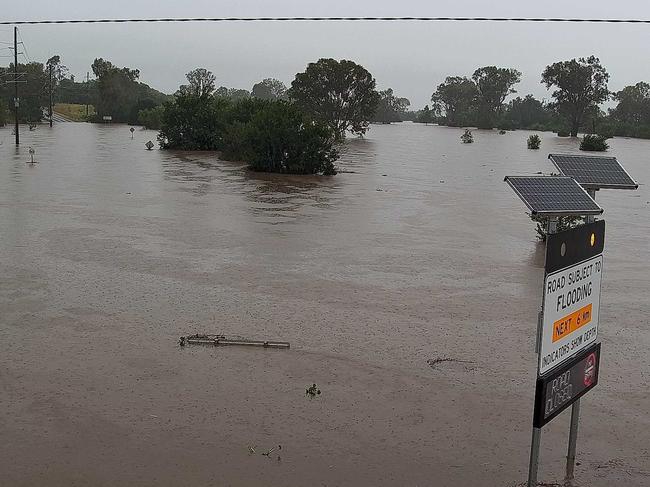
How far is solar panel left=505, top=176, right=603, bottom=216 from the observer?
427cm

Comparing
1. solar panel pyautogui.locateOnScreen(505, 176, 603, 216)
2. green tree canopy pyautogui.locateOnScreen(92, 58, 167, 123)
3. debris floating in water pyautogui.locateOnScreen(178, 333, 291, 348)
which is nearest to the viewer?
solar panel pyautogui.locateOnScreen(505, 176, 603, 216)

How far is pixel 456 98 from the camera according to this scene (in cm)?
16000

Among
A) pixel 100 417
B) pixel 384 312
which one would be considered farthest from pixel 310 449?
pixel 384 312

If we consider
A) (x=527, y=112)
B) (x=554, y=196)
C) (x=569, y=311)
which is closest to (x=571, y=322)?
(x=569, y=311)

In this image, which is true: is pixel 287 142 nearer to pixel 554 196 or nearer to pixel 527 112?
pixel 554 196

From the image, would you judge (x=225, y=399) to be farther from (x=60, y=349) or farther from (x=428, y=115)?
(x=428, y=115)

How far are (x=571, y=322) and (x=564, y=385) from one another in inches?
13.3

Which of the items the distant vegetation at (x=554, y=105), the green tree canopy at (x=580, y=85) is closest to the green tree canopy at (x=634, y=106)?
the distant vegetation at (x=554, y=105)

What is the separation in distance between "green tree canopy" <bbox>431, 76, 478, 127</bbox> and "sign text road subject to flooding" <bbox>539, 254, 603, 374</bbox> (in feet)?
463

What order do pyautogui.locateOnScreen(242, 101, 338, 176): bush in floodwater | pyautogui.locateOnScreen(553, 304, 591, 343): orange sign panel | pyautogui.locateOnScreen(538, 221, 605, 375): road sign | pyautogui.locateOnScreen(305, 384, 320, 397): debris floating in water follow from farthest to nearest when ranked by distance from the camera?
pyautogui.locateOnScreen(242, 101, 338, 176): bush in floodwater, pyautogui.locateOnScreen(305, 384, 320, 397): debris floating in water, pyautogui.locateOnScreen(553, 304, 591, 343): orange sign panel, pyautogui.locateOnScreen(538, 221, 605, 375): road sign

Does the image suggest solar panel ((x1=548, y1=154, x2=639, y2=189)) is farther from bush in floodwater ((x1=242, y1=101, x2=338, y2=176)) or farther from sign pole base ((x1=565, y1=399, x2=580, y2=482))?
bush in floodwater ((x1=242, y1=101, x2=338, y2=176))

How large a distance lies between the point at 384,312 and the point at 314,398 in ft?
8.97

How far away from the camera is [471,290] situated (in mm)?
10008

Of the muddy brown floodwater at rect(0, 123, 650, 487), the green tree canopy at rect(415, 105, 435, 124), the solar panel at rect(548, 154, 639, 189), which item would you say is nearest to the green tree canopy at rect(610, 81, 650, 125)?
the green tree canopy at rect(415, 105, 435, 124)
